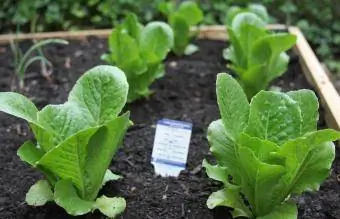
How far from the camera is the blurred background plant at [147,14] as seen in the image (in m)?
2.76

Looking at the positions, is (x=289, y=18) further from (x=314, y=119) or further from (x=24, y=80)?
(x=314, y=119)

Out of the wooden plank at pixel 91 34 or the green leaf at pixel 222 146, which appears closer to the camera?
the green leaf at pixel 222 146

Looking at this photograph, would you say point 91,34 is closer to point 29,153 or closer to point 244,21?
point 244,21

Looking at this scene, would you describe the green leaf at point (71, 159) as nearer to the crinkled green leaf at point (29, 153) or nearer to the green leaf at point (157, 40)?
the crinkled green leaf at point (29, 153)

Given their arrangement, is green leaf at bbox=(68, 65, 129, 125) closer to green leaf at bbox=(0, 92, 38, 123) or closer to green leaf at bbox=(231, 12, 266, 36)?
green leaf at bbox=(0, 92, 38, 123)

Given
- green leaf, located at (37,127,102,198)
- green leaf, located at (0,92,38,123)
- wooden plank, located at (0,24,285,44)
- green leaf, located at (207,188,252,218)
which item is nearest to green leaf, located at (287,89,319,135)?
green leaf, located at (207,188,252,218)

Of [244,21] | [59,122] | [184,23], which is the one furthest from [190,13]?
[59,122]

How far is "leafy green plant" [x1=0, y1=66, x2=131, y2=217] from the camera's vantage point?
127cm

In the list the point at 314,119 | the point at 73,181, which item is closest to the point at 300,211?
the point at 314,119

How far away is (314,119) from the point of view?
1.32 metres

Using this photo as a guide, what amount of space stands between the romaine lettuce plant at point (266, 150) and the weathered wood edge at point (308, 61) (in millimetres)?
449

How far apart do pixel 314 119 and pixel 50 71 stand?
1.27 metres

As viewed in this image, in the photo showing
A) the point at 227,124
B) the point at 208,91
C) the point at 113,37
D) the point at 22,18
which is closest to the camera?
the point at 227,124

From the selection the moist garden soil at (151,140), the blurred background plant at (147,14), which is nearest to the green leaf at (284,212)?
the moist garden soil at (151,140)
